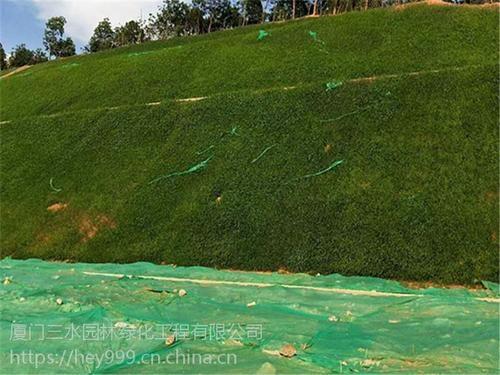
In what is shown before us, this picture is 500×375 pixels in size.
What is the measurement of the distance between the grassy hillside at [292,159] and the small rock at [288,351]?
4.68m

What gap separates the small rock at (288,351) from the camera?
15.8ft

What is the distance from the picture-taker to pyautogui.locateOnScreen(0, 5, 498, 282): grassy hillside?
981cm

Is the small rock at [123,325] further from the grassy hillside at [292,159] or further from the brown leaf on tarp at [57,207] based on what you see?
the brown leaf on tarp at [57,207]

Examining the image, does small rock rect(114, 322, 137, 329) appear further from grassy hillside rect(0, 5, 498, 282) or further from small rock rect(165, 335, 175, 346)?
grassy hillside rect(0, 5, 498, 282)

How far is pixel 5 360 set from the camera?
4.86m

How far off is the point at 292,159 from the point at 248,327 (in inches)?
279

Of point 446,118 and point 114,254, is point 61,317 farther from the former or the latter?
point 446,118

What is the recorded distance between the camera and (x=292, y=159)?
12.3 m

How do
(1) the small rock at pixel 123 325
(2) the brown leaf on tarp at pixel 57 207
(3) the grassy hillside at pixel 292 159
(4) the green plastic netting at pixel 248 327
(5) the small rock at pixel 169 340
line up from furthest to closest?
(2) the brown leaf on tarp at pixel 57 207 < (3) the grassy hillside at pixel 292 159 < (1) the small rock at pixel 123 325 < (5) the small rock at pixel 169 340 < (4) the green plastic netting at pixel 248 327

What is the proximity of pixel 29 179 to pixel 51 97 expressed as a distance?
6508mm

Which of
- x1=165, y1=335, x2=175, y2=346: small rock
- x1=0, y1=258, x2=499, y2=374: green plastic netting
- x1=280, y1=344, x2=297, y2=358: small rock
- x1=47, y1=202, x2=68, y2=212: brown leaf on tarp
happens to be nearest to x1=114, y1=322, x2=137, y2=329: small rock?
x1=0, y1=258, x2=499, y2=374: green plastic netting

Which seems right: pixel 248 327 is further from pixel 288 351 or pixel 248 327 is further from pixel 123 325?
pixel 123 325

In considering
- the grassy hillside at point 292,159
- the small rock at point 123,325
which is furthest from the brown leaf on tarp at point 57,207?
the small rock at point 123,325

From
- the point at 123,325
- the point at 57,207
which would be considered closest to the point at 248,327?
the point at 123,325
